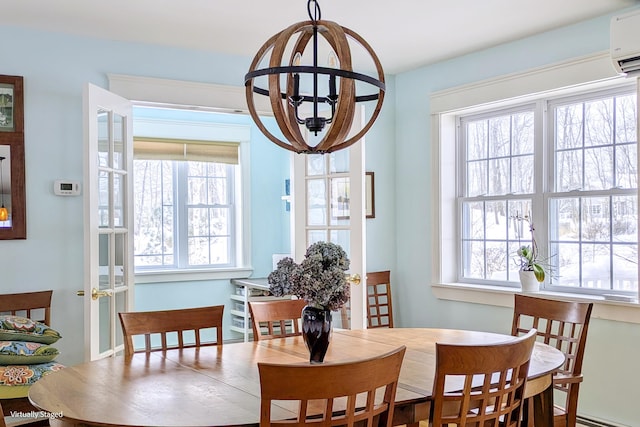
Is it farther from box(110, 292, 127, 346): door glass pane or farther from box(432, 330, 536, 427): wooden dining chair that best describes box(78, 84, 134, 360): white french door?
box(432, 330, 536, 427): wooden dining chair

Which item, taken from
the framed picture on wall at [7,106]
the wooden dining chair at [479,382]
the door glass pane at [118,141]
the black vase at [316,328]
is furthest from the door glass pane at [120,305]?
the wooden dining chair at [479,382]

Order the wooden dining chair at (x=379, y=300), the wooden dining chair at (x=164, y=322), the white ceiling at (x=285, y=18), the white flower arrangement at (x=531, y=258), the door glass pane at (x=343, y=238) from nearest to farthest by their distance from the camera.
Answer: the wooden dining chair at (x=164, y=322), the white ceiling at (x=285, y=18), the white flower arrangement at (x=531, y=258), the door glass pane at (x=343, y=238), the wooden dining chair at (x=379, y=300)

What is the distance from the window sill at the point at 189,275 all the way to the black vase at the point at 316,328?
3683 mm

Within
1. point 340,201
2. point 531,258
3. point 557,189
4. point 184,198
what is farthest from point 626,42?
point 184,198

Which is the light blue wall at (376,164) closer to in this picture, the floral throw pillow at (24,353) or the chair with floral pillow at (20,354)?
the chair with floral pillow at (20,354)

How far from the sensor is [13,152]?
12.4ft

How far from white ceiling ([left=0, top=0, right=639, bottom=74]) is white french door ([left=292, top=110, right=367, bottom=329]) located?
0.78 metres

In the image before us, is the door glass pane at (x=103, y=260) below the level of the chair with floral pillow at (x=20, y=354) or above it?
above

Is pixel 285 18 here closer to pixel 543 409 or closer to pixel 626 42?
pixel 626 42

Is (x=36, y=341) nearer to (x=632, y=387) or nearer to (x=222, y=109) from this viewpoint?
(x=222, y=109)

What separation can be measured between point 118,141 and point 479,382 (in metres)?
2.73

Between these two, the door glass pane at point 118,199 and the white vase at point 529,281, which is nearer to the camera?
the door glass pane at point 118,199

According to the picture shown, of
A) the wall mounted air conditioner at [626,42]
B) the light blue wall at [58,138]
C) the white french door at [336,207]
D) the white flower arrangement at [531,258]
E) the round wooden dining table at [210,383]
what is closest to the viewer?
the round wooden dining table at [210,383]

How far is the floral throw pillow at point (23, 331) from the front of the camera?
3.31m
